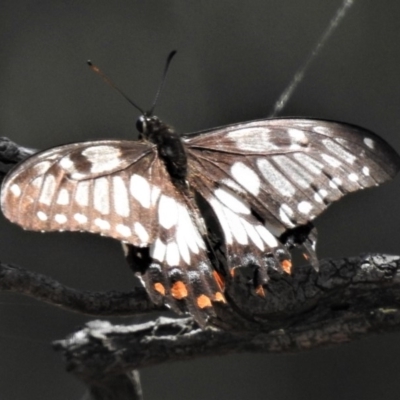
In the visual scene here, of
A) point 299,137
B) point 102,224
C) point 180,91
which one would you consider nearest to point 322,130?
point 299,137

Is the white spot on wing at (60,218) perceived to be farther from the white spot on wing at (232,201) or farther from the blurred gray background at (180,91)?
the blurred gray background at (180,91)

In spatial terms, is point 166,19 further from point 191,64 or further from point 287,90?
point 287,90

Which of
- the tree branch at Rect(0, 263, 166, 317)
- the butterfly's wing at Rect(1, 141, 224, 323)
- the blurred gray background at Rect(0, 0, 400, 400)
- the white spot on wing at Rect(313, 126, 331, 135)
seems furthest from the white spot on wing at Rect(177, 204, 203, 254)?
the blurred gray background at Rect(0, 0, 400, 400)

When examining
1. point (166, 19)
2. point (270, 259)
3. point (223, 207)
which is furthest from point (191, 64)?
point (270, 259)

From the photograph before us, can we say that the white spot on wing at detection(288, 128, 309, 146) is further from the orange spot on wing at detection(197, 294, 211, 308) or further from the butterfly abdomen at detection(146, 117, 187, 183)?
the orange spot on wing at detection(197, 294, 211, 308)

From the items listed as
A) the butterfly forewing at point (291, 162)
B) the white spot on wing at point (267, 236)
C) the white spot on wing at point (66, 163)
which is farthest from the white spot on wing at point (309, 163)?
the white spot on wing at point (66, 163)

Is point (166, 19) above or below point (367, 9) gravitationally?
above
